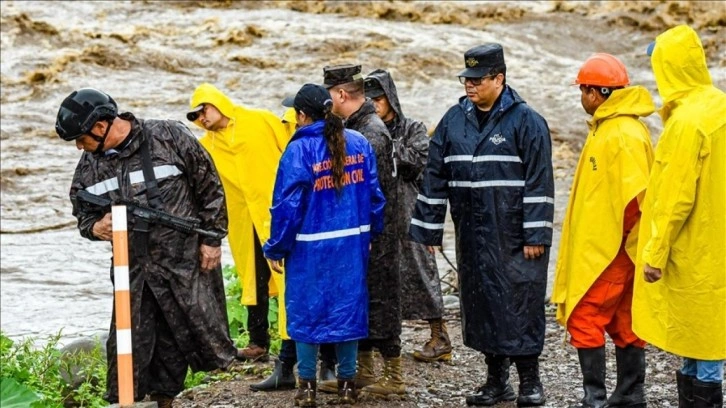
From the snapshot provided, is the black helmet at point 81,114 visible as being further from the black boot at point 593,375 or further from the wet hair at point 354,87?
the black boot at point 593,375

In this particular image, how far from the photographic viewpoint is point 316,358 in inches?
263

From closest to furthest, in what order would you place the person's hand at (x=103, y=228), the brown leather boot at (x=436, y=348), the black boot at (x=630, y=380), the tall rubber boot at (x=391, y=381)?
the person's hand at (x=103, y=228) < the black boot at (x=630, y=380) < the tall rubber boot at (x=391, y=381) < the brown leather boot at (x=436, y=348)

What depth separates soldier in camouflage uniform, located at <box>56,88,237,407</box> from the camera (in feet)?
20.8

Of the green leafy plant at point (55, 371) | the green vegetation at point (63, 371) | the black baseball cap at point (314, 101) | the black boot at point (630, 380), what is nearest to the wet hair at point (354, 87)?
the black baseball cap at point (314, 101)

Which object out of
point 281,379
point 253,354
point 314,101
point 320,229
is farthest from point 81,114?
point 253,354

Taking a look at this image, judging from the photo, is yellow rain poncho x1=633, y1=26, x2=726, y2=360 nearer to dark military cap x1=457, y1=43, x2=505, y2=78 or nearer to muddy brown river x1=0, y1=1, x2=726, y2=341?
dark military cap x1=457, y1=43, x2=505, y2=78

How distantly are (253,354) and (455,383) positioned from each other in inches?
59.3

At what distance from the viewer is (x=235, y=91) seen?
68.2ft

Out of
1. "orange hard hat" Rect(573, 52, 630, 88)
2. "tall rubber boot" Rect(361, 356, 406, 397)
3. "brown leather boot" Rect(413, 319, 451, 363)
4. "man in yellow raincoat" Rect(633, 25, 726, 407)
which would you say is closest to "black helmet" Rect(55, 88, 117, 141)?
"tall rubber boot" Rect(361, 356, 406, 397)

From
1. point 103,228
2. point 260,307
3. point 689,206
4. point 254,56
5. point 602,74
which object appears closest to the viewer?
point 689,206

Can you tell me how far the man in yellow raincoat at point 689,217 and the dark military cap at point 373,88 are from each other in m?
2.13

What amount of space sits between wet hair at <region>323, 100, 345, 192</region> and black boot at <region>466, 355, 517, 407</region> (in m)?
1.34

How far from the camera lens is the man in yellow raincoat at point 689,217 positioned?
5.66 meters

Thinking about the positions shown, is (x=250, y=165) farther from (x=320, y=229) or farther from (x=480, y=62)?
(x=480, y=62)
